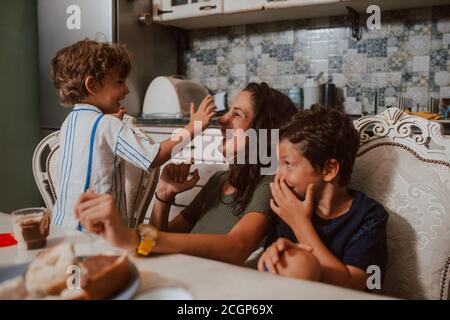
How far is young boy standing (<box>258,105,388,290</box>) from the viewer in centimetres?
93

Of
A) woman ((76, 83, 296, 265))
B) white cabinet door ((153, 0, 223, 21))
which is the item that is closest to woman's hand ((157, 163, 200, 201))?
woman ((76, 83, 296, 265))

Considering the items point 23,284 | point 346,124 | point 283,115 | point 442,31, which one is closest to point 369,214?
point 346,124

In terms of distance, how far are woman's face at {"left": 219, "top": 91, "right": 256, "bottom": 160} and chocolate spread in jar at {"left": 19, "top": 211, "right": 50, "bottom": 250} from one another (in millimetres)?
538

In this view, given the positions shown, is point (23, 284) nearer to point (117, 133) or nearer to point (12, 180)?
point (117, 133)

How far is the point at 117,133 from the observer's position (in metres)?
1.30

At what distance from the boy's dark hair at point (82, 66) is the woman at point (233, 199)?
0.45 m

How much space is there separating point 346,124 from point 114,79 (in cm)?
83

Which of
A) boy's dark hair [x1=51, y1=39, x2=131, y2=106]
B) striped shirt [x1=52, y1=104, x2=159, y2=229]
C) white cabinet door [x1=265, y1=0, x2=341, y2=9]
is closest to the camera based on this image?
striped shirt [x1=52, y1=104, x2=159, y2=229]

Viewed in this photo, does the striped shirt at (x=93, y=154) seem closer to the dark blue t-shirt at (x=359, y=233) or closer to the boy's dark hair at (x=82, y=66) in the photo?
the boy's dark hair at (x=82, y=66)

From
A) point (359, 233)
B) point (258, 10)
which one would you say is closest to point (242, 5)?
point (258, 10)

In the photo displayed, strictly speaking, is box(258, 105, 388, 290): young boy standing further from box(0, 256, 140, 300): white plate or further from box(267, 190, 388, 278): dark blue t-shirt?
box(0, 256, 140, 300): white plate

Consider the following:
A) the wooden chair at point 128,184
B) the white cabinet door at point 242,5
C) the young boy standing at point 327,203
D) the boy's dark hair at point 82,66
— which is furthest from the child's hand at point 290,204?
the white cabinet door at point 242,5

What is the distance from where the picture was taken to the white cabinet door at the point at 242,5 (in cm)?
262

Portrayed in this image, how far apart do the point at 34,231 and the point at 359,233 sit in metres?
0.70
